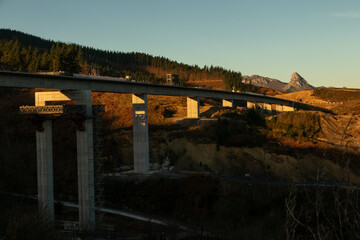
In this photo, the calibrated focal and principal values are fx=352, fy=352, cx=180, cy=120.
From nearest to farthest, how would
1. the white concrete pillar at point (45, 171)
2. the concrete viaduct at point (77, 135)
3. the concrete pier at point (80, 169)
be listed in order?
the concrete viaduct at point (77, 135)
the white concrete pillar at point (45, 171)
the concrete pier at point (80, 169)

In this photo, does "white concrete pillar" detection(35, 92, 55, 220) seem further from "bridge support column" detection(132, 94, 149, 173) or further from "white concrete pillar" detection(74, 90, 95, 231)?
"bridge support column" detection(132, 94, 149, 173)

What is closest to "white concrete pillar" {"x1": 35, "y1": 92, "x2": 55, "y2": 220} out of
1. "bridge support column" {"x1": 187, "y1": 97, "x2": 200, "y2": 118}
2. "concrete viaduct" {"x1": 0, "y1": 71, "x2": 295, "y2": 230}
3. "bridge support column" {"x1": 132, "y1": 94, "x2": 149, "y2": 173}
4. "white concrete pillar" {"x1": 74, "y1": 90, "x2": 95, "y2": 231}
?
"concrete viaduct" {"x1": 0, "y1": 71, "x2": 295, "y2": 230}

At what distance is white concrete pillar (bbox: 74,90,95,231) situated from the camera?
48781mm

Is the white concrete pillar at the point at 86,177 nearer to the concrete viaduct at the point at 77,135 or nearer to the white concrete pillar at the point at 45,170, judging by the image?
the concrete viaduct at the point at 77,135

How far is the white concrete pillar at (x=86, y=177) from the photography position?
48.8 m

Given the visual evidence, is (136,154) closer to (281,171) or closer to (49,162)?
(49,162)

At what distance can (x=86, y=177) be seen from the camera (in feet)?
162

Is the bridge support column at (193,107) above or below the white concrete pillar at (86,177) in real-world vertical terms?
above

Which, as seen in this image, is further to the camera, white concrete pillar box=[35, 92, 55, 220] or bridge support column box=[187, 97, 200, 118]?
bridge support column box=[187, 97, 200, 118]

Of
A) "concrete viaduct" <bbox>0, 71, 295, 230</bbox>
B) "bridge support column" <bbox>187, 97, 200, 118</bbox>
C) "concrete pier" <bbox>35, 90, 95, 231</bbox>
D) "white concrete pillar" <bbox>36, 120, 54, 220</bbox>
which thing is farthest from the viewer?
"bridge support column" <bbox>187, 97, 200, 118</bbox>

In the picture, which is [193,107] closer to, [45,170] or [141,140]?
[141,140]

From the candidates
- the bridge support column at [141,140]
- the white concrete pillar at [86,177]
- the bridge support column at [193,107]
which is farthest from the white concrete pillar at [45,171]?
the bridge support column at [193,107]

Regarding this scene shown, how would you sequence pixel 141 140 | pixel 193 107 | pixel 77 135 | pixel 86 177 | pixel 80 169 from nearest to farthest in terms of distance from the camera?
pixel 86 177 < pixel 80 169 < pixel 77 135 < pixel 141 140 < pixel 193 107

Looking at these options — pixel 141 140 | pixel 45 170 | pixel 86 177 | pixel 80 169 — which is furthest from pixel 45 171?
pixel 141 140
